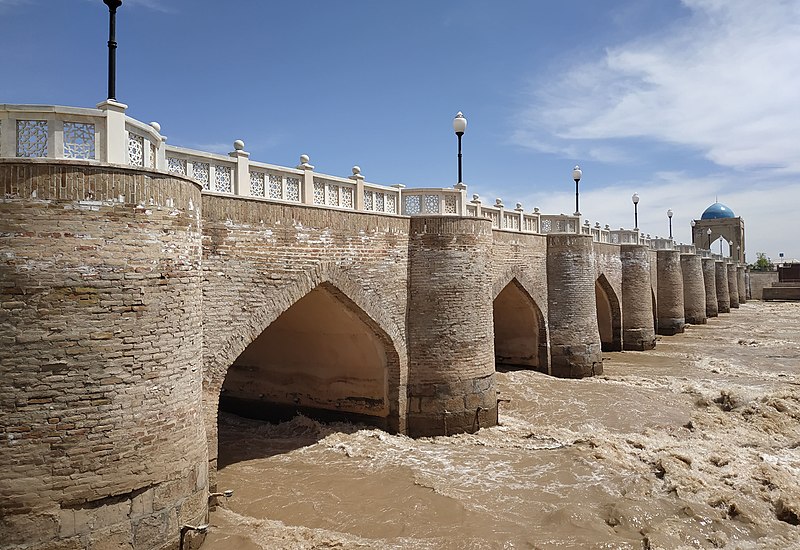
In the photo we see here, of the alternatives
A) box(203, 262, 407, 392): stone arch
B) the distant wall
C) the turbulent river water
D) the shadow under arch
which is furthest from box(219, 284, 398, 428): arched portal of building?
the distant wall

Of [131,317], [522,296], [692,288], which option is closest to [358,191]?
[131,317]

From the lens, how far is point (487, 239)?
40.9 feet

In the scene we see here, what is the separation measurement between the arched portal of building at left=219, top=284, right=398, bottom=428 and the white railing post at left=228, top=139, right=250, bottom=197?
2.68 metres

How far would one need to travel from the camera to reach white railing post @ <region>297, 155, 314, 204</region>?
970 centimetres

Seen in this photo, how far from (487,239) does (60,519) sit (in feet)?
29.8

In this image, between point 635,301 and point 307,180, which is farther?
point 635,301

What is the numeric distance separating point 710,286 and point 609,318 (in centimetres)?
1825

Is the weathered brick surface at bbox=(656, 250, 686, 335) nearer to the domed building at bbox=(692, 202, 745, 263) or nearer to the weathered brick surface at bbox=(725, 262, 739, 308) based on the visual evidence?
the weathered brick surface at bbox=(725, 262, 739, 308)

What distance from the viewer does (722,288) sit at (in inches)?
1564

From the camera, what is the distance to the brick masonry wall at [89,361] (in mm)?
5602

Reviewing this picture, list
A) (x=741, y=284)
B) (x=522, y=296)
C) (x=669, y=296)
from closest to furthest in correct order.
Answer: (x=522, y=296) → (x=669, y=296) → (x=741, y=284)

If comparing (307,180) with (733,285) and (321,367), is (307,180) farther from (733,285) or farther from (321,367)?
(733,285)

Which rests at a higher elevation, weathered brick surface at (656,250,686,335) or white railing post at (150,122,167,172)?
white railing post at (150,122,167,172)

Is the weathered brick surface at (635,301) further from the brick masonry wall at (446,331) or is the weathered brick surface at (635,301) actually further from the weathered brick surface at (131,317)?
the weathered brick surface at (131,317)
